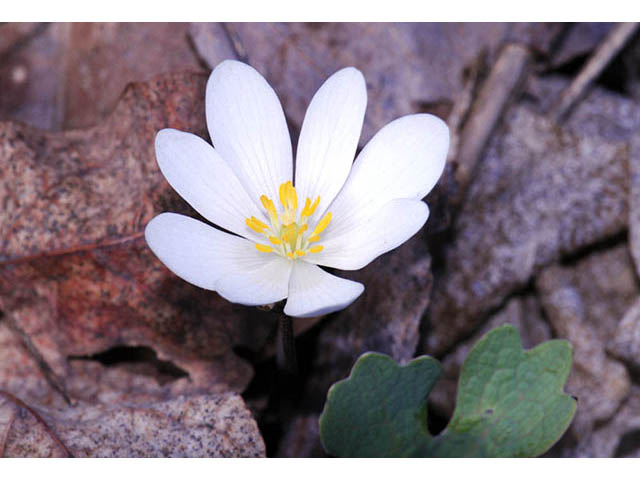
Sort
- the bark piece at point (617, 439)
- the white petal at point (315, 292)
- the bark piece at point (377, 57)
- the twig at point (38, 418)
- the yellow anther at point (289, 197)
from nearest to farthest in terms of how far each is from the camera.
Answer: the white petal at point (315, 292) < the twig at point (38, 418) < the yellow anther at point (289, 197) < the bark piece at point (617, 439) < the bark piece at point (377, 57)

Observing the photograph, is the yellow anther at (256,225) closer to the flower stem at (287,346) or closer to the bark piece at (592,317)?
the flower stem at (287,346)

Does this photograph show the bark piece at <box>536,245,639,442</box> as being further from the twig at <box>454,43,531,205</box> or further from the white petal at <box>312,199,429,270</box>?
the white petal at <box>312,199,429,270</box>

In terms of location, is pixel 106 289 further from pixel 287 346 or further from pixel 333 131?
pixel 333 131

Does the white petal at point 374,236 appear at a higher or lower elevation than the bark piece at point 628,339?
higher

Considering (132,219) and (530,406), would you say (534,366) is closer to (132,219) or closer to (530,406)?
(530,406)

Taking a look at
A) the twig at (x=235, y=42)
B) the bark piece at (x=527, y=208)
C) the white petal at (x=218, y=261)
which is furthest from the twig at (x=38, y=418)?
the twig at (x=235, y=42)

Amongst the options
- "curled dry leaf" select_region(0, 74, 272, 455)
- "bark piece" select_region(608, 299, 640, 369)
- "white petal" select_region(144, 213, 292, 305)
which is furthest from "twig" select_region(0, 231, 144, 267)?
"bark piece" select_region(608, 299, 640, 369)
